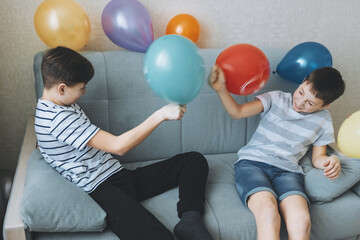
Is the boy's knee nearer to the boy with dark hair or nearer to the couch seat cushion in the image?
the boy with dark hair

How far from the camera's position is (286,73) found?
184 cm

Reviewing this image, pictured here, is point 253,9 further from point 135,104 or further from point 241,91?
point 135,104

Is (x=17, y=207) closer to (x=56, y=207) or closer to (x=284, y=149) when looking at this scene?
(x=56, y=207)

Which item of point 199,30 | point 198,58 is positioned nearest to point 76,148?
point 198,58

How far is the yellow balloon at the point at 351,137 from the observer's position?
1.45 metres

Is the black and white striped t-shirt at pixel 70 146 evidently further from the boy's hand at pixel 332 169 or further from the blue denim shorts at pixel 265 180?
the boy's hand at pixel 332 169

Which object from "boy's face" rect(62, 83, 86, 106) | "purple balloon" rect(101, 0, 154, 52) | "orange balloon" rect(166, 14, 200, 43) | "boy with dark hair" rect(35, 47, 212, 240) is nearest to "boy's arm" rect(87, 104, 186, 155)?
"boy with dark hair" rect(35, 47, 212, 240)

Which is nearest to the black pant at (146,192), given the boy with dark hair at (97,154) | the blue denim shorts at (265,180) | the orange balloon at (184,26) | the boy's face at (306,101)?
the boy with dark hair at (97,154)

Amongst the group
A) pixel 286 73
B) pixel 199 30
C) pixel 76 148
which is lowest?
pixel 76 148

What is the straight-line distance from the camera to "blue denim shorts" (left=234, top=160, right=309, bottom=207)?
1514mm

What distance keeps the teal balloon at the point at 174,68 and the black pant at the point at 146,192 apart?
0.47 metres

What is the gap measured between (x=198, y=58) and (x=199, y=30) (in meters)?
0.83

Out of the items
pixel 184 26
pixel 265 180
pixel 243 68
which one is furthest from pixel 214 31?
pixel 265 180

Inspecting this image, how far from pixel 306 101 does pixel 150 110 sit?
761mm
